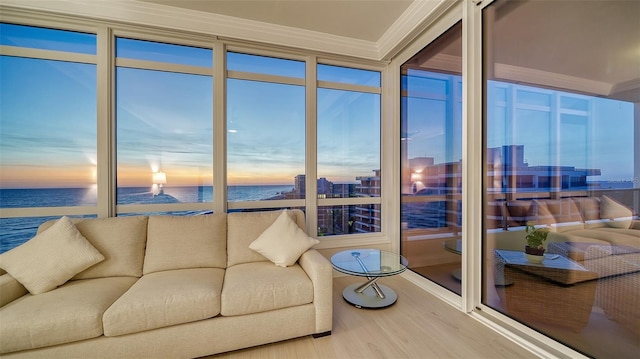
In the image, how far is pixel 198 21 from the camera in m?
2.50

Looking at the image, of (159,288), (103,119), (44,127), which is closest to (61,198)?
(44,127)

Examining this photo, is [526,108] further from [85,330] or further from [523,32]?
[85,330]

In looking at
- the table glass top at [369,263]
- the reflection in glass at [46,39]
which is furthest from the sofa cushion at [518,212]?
the reflection in glass at [46,39]

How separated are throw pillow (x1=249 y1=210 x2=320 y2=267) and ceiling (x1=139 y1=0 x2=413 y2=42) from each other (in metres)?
2.13

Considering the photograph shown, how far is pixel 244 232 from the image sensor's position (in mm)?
2350

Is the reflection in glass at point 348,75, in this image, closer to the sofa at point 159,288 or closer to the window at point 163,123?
the window at point 163,123

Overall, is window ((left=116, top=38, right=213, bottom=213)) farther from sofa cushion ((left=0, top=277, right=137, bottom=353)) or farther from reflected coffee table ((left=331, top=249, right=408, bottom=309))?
reflected coffee table ((left=331, top=249, right=408, bottom=309))

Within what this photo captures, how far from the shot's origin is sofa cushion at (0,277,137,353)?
4.46 feet

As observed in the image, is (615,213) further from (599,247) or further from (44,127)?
(44,127)

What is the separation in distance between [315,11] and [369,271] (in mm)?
2588

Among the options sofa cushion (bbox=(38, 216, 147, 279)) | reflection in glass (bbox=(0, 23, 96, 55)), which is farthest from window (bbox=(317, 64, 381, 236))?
reflection in glass (bbox=(0, 23, 96, 55))

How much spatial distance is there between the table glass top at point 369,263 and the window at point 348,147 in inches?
23.1

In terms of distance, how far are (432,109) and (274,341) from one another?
264 cm

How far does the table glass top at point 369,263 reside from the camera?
2.12m
